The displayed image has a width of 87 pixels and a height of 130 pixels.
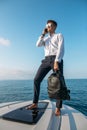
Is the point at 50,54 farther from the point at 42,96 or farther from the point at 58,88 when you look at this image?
the point at 42,96

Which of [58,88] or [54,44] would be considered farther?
[54,44]

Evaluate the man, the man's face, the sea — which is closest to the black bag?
the man

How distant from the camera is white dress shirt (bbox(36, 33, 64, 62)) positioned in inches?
121

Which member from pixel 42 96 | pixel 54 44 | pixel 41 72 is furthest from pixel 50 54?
pixel 42 96

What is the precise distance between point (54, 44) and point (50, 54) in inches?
9.8

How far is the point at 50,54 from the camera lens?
3209mm

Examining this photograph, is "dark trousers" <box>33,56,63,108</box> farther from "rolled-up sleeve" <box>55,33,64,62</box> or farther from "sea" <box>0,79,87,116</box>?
"sea" <box>0,79,87,116</box>

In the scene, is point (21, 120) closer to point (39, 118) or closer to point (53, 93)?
point (39, 118)

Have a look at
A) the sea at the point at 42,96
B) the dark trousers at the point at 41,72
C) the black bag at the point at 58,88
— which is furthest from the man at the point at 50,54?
the sea at the point at 42,96

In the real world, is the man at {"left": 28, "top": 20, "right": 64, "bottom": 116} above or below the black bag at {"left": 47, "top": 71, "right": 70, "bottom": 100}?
above

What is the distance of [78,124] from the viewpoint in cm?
236

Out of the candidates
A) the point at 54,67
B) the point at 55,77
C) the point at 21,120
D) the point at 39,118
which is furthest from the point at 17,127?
the point at 54,67

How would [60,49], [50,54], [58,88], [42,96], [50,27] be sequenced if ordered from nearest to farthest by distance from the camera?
1. [58,88]
2. [60,49]
3. [50,54]
4. [50,27]
5. [42,96]

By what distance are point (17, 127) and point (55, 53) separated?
173 centimetres
